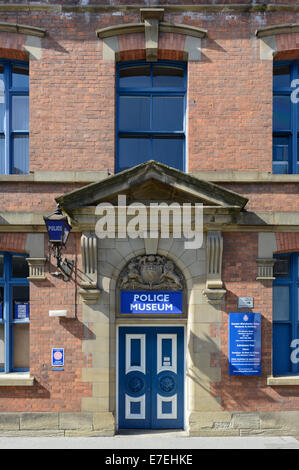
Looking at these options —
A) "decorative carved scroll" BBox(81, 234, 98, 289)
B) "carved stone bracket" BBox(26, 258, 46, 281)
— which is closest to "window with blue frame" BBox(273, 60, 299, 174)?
"decorative carved scroll" BBox(81, 234, 98, 289)

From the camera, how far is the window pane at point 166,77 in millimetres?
9039

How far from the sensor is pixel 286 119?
29.7 ft

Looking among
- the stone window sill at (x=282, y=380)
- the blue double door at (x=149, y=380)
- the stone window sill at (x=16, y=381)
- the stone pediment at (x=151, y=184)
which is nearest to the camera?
the stone pediment at (x=151, y=184)

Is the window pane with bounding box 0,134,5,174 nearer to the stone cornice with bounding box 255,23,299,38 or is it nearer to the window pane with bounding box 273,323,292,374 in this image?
the stone cornice with bounding box 255,23,299,38

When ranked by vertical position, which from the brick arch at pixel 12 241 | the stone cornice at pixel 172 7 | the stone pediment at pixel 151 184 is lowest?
the brick arch at pixel 12 241

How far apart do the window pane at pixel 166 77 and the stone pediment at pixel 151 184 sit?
84.1 inches

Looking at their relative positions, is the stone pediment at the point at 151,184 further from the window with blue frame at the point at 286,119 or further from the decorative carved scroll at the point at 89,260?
the window with blue frame at the point at 286,119

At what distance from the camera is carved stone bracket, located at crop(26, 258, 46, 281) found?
27.4ft

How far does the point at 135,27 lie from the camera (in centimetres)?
857

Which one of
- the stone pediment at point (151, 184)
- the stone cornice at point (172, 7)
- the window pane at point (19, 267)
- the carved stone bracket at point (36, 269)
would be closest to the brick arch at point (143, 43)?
the stone cornice at point (172, 7)

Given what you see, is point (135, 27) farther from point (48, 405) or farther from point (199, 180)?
point (48, 405)

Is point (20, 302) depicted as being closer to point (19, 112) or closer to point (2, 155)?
point (2, 155)

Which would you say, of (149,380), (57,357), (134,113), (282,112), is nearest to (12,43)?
(134,113)

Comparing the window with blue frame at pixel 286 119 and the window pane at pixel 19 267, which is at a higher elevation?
the window with blue frame at pixel 286 119
